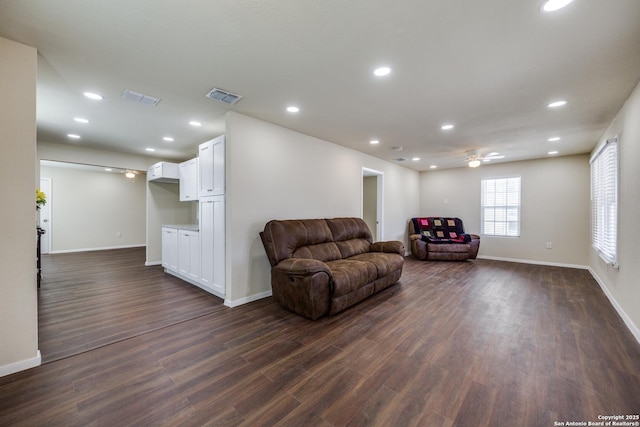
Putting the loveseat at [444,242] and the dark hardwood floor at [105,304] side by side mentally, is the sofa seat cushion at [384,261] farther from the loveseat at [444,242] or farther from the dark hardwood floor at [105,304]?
the loveseat at [444,242]

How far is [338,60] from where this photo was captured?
2150 millimetres

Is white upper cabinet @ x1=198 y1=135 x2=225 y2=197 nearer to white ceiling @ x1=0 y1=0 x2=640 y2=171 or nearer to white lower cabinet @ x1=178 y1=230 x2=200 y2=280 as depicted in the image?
white ceiling @ x1=0 y1=0 x2=640 y2=171

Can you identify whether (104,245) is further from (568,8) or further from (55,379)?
(568,8)

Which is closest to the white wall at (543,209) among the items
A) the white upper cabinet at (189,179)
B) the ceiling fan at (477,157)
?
the ceiling fan at (477,157)

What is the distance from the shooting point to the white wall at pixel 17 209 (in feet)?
6.08

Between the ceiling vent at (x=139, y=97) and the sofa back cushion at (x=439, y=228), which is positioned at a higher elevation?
the ceiling vent at (x=139, y=97)

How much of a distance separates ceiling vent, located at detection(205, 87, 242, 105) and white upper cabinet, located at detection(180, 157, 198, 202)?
1.98 metres

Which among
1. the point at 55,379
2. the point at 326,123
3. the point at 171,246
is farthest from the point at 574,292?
the point at 171,246

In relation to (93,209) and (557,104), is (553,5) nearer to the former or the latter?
(557,104)

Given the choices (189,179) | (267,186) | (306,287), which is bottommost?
(306,287)

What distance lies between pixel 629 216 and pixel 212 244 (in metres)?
4.90

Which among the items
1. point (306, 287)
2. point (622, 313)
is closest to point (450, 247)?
point (622, 313)

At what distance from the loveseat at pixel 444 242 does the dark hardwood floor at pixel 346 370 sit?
274 cm

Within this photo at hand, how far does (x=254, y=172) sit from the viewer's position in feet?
11.5
